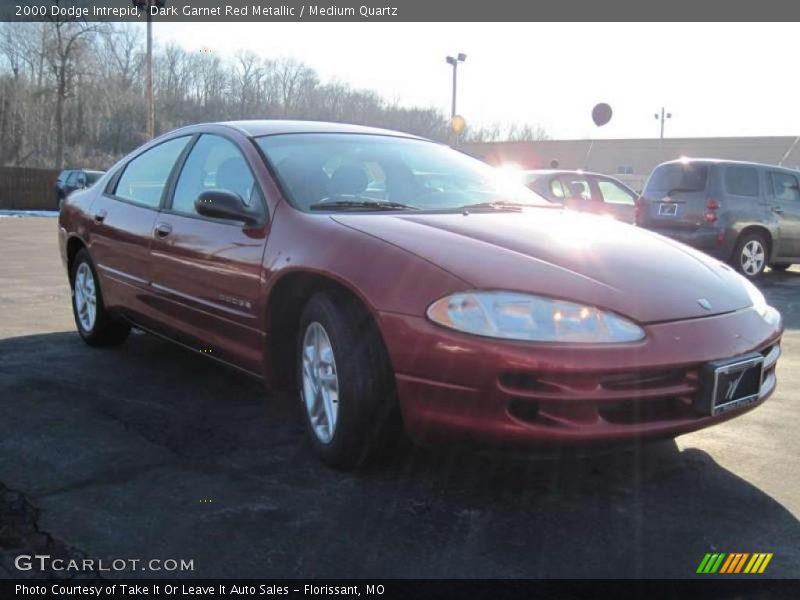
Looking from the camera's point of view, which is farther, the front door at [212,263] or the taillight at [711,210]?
the taillight at [711,210]

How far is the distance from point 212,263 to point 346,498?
1.42m

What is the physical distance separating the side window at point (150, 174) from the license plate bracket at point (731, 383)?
3.01 m

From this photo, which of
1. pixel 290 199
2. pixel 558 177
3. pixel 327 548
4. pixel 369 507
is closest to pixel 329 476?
pixel 369 507

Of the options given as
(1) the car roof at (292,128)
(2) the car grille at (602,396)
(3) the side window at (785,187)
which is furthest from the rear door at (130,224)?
(3) the side window at (785,187)

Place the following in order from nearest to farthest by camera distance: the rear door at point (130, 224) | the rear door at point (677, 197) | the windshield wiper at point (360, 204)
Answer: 1. the windshield wiper at point (360, 204)
2. the rear door at point (130, 224)
3. the rear door at point (677, 197)

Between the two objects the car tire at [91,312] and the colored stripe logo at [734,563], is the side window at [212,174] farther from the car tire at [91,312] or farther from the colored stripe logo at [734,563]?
the colored stripe logo at [734,563]

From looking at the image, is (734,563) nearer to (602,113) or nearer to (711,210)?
(711,210)

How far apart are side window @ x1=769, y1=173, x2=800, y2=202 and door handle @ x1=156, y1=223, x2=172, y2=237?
9128 millimetres

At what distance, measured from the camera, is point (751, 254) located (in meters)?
10.4

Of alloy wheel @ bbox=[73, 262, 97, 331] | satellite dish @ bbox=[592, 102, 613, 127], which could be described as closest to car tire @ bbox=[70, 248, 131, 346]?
alloy wheel @ bbox=[73, 262, 97, 331]

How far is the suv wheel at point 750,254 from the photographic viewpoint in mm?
10266

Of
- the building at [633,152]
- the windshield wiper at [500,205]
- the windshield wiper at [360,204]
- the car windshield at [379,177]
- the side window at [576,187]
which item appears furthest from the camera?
the building at [633,152]

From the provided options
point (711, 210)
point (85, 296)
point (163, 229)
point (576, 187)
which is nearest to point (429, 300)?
point (163, 229)

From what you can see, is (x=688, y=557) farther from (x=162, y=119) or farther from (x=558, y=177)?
(x=162, y=119)
